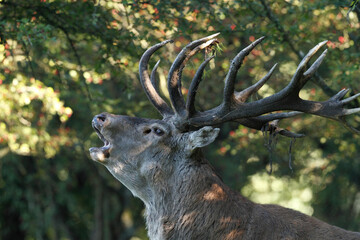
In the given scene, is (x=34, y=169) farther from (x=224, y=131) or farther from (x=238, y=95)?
(x=238, y=95)

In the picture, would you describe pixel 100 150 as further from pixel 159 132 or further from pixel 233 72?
pixel 233 72

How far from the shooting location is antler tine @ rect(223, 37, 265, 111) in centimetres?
499

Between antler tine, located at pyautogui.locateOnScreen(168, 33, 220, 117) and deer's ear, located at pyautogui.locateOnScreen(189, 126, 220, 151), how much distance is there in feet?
0.96

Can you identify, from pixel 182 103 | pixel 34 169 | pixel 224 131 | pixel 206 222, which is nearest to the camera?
pixel 206 222

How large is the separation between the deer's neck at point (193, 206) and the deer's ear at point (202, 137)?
193 mm

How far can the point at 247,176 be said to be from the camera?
1398 centimetres

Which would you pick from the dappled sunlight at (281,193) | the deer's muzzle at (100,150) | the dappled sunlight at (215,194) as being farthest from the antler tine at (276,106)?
the dappled sunlight at (281,193)

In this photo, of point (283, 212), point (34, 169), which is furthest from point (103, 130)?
point (34, 169)

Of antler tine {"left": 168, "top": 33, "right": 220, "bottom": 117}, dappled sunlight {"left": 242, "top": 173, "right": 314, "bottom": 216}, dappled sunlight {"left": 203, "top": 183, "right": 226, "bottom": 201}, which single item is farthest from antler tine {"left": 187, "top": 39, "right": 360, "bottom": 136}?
dappled sunlight {"left": 242, "top": 173, "right": 314, "bottom": 216}

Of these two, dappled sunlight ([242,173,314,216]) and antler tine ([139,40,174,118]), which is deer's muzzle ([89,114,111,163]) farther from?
dappled sunlight ([242,173,314,216])

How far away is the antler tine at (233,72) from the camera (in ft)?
Result: 16.4

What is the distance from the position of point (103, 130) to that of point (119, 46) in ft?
9.54

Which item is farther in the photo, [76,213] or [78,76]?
[76,213]

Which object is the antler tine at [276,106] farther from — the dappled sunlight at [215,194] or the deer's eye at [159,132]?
the dappled sunlight at [215,194]
